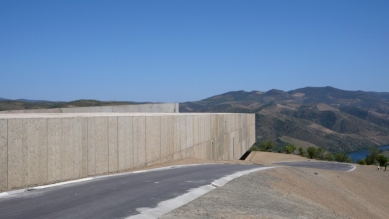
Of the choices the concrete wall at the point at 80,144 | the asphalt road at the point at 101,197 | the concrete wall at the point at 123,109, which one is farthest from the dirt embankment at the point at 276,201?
the concrete wall at the point at 123,109

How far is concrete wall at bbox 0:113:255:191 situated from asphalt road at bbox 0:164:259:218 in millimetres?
889

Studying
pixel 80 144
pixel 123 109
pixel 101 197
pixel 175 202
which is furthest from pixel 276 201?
pixel 123 109

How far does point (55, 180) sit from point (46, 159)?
826 mm

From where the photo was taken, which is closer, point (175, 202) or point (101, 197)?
point (175, 202)

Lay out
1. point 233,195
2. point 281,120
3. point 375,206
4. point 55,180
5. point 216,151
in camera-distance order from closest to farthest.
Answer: point 233,195, point 55,180, point 375,206, point 216,151, point 281,120

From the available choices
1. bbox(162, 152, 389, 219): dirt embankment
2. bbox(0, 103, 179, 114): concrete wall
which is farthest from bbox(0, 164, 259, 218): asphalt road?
bbox(0, 103, 179, 114): concrete wall

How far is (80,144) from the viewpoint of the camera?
52.6 feet

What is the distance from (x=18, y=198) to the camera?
38.2 feet

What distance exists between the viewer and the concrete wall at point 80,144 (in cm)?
1306

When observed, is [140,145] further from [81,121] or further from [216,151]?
[216,151]

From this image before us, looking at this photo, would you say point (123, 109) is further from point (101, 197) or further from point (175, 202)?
point (175, 202)

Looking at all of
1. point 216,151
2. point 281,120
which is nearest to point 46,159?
point 216,151

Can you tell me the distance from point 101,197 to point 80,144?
14.4 feet

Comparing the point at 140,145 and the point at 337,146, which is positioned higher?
the point at 140,145
